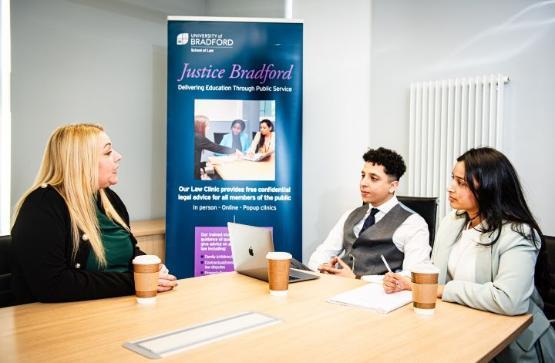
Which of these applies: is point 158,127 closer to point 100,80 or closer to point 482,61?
point 100,80

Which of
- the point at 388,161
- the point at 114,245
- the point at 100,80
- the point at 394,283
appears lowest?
the point at 394,283

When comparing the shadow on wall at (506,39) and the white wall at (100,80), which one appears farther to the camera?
the white wall at (100,80)

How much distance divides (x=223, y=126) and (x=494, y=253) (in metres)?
2.28

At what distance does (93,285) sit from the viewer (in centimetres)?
171

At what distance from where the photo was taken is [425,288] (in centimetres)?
154

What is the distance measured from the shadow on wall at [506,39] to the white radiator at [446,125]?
17 centimetres

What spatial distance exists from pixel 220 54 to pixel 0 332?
2.61 m

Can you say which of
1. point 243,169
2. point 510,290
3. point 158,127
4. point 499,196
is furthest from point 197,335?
point 158,127

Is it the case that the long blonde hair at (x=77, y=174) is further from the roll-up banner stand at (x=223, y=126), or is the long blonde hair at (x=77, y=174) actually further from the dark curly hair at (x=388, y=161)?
the roll-up banner stand at (x=223, y=126)

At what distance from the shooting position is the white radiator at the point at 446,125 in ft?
10.9

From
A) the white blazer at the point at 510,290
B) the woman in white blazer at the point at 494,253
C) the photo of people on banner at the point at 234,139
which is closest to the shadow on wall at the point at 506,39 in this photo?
the photo of people on banner at the point at 234,139

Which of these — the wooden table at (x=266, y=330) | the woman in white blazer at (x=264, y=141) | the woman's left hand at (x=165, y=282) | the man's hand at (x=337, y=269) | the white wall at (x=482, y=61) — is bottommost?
the man's hand at (x=337, y=269)

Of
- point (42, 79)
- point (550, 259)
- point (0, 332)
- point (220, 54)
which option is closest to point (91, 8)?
point (42, 79)

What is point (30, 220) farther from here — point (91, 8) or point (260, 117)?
point (91, 8)
